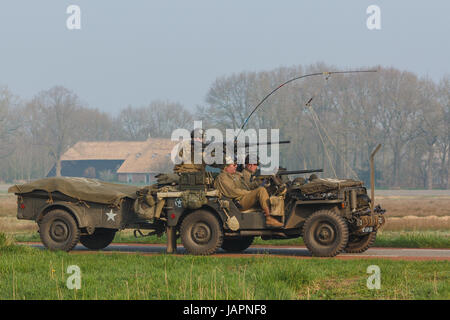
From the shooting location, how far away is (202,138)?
16.0 meters

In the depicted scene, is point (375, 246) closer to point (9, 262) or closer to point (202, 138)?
point (202, 138)

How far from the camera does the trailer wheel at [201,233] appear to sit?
15211 mm

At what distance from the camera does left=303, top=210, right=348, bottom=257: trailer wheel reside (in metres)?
14.3

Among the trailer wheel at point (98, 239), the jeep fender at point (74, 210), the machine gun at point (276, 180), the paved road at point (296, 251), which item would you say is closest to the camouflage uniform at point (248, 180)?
the machine gun at point (276, 180)

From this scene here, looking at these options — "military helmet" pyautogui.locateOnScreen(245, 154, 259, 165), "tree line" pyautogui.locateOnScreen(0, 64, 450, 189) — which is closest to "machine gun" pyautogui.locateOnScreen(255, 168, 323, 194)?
"military helmet" pyautogui.locateOnScreen(245, 154, 259, 165)

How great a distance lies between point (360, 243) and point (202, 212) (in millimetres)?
3462

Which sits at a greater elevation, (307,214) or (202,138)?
(202,138)

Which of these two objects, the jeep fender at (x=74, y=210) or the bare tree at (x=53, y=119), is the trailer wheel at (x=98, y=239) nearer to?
the jeep fender at (x=74, y=210)

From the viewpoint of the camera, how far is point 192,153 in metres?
16.0

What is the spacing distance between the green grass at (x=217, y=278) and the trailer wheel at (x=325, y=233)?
0.77 m

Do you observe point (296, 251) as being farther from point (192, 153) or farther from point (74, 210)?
point (74, 210)

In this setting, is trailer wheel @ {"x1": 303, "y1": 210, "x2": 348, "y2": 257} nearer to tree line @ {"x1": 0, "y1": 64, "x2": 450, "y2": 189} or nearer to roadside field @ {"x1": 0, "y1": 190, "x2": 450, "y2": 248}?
roadside field @ {"x1": 0, "y1": 190, "x2": 450, "y2": 248}
